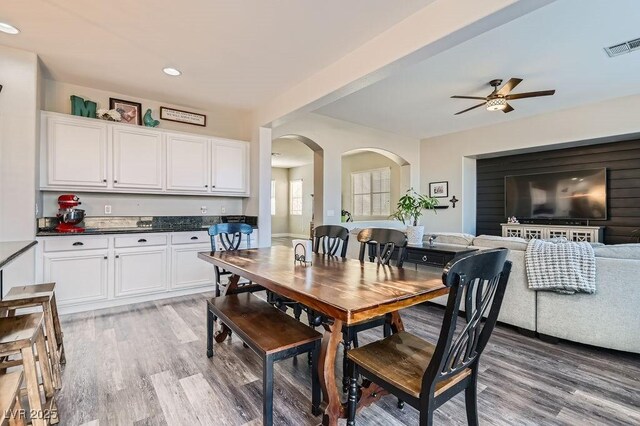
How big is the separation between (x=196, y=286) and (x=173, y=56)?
9.15 ft

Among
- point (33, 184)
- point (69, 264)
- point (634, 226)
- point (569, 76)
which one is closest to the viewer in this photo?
point (33, 184)

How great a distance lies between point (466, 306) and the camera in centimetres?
121

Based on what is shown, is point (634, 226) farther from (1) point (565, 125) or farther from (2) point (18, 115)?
(2) point (18, 115)

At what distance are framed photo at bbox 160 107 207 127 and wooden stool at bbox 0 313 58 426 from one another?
3356mm

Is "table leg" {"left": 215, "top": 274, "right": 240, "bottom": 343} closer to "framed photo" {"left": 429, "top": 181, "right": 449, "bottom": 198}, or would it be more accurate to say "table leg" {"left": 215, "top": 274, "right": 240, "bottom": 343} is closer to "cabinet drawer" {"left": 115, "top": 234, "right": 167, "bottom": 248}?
"cabinet drawer" {"left": 115, "top": 234, "right": 167, "bottom": 248}

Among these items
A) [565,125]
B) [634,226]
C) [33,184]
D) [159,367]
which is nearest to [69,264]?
[33,184]

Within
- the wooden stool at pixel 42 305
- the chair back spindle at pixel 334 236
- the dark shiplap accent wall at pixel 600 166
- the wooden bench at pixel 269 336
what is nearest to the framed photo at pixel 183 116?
the chair back spindle at pixel 334 236

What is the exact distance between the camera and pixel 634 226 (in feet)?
15.9

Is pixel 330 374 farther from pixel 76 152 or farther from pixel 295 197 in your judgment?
pixel 295 197

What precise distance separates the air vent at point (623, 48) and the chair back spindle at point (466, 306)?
11.2ft

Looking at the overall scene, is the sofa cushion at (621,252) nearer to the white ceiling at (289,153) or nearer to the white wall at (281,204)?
the white ceiling at (289,153)

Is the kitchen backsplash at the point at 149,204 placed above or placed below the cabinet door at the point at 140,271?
above

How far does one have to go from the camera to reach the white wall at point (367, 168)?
7.86 meters

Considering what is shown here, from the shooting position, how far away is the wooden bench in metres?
1.58
